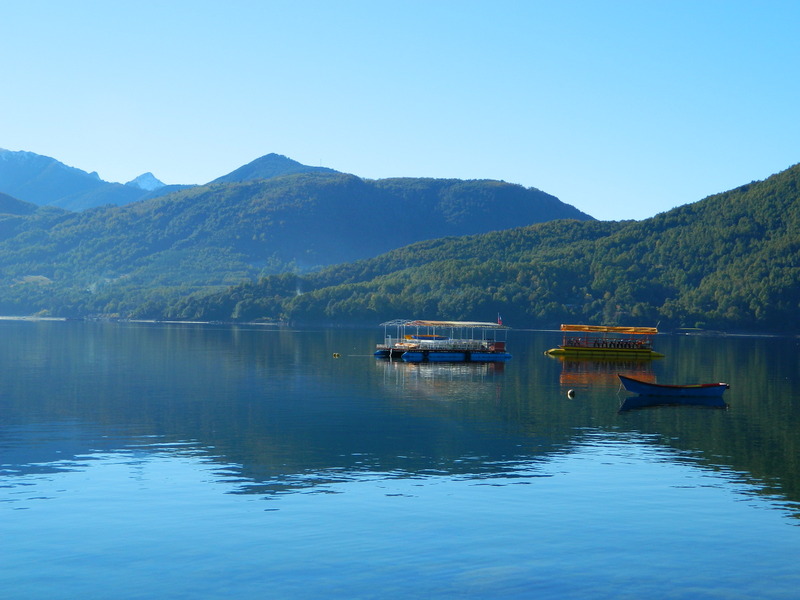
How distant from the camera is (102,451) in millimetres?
63625

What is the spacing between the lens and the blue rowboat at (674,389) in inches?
4045

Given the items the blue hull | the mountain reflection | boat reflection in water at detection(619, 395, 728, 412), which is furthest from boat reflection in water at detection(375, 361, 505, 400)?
boat reflection in water at detection(619, 395, 728, 412)

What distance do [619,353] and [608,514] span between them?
5708 inches

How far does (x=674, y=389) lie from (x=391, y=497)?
63.2 m

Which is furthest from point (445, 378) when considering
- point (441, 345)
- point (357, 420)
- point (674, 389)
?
point (357, 420)

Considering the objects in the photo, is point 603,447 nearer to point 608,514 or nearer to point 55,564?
point 608,514

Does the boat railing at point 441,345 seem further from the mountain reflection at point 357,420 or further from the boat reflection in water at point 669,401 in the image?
the boat reflection in water at point 669,401

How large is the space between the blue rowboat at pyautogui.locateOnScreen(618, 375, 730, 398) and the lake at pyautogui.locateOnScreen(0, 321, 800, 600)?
148 inches

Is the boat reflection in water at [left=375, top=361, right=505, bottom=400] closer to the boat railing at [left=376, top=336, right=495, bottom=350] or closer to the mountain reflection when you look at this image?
the mountain reflection

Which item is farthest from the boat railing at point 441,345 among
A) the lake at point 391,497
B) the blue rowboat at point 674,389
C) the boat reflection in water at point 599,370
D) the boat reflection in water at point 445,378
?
the lake at point 391,497

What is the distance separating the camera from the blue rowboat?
103 meters

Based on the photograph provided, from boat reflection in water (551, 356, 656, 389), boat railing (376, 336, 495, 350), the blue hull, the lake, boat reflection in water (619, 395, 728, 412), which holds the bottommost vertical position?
the lake

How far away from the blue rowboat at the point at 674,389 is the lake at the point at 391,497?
3.76m

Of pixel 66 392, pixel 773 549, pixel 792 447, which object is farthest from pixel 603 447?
pixel 66 392
